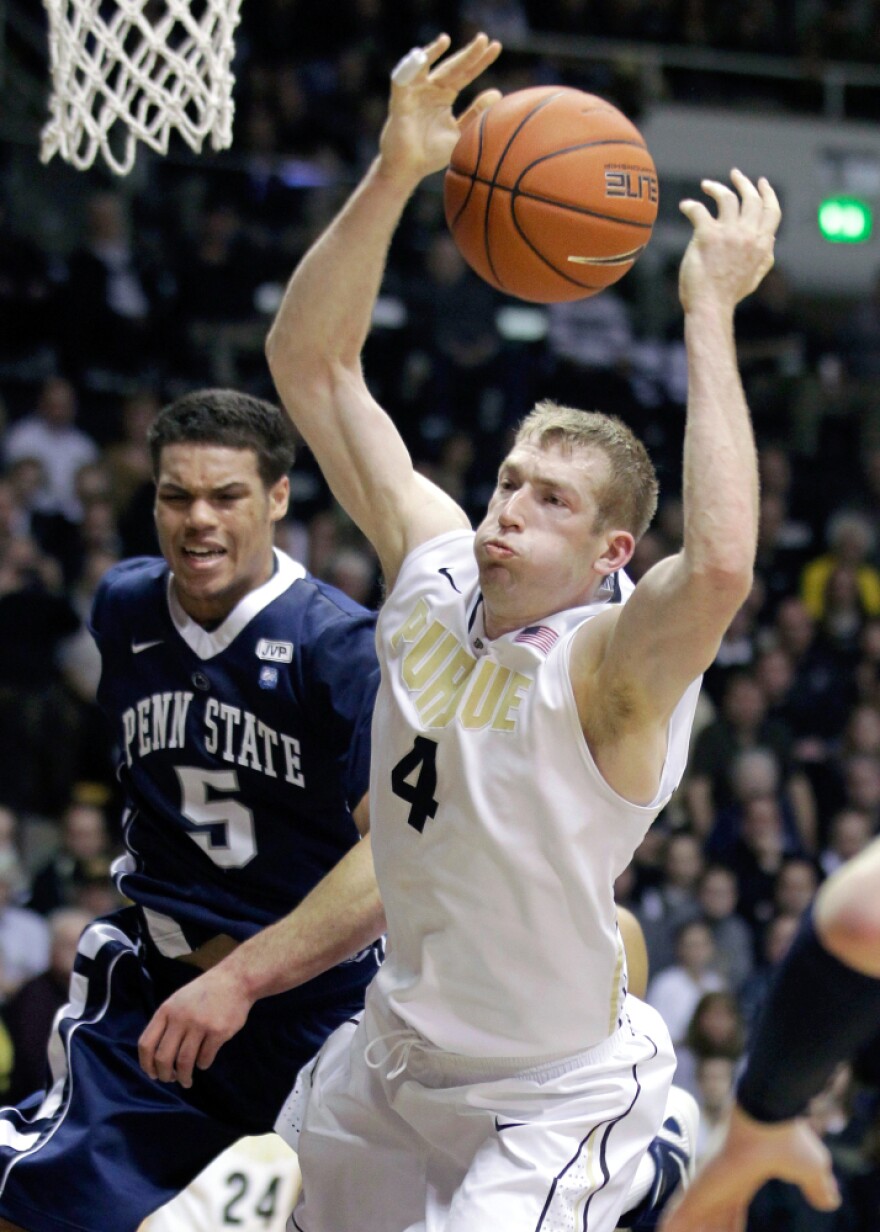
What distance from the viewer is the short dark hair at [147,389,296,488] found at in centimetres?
423

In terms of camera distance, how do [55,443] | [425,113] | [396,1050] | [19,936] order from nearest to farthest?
[396,1050] → [425,113] → [19,936] → [55,443]

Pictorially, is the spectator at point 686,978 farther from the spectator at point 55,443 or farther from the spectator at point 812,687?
the spectator at point 55,443

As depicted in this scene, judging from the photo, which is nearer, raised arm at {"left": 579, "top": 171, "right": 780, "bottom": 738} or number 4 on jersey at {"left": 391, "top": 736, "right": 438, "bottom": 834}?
raised arm at {"left": 579, "top": 171, "right": 780, "bottom": 738}

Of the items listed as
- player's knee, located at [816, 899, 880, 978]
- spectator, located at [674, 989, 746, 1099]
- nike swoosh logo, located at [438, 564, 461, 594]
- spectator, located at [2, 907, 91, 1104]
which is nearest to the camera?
player's knee, located at [816, 899, 880, 978]

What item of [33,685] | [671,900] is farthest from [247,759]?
[671,900]

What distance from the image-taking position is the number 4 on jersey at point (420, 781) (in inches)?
131

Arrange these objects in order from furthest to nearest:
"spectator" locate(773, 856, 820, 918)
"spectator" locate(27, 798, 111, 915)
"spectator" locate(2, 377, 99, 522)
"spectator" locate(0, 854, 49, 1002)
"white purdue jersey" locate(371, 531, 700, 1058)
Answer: "spectator" locate(2, 377, 99, 522) < "spectator" locate(773, 856, 820, 918) < "spectator" locate(27, 798, 111, 915) < "spectator" locate(0, 854, 49, 1002) < "white purdue jersey" locate(371, 531, 700, 1058)

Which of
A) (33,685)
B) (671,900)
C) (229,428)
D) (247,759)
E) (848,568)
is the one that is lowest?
(671,900)

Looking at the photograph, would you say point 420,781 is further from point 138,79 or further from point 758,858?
point 758,858

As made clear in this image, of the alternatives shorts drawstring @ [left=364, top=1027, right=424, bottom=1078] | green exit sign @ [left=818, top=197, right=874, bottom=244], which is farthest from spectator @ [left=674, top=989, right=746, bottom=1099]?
green exit sign @ [left=818, top=197, right=874, bottom=244]

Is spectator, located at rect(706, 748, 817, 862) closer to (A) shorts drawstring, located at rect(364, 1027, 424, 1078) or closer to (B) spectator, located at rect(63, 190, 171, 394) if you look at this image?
(B) spectator, located at rect(63, 190, 171, 394)

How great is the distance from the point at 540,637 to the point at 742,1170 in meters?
1.27

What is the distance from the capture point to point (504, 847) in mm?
3217

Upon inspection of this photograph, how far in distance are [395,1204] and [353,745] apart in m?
1.01
